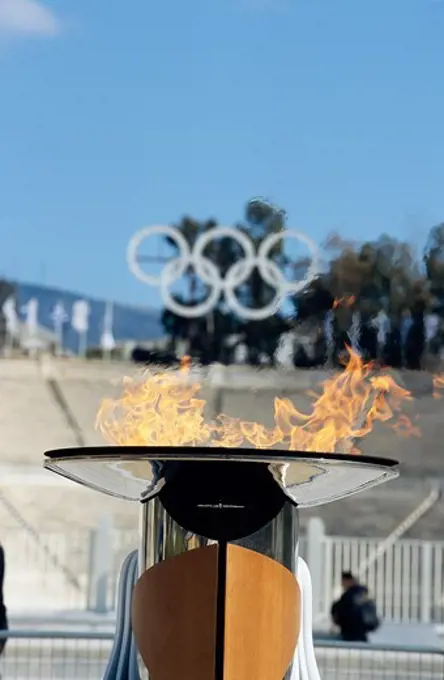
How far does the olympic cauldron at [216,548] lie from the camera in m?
4.70

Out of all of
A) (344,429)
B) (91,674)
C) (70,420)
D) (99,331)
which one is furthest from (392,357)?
(344,429)

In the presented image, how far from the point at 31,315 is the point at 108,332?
79.6 inches

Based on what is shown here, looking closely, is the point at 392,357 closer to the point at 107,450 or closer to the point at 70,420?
the point at 70,420

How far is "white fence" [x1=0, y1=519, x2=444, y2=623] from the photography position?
15523 mm

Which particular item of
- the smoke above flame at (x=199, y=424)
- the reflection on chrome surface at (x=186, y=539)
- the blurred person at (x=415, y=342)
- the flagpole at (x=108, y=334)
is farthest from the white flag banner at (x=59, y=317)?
the reflection on chrome surface at (x=186, y=539)

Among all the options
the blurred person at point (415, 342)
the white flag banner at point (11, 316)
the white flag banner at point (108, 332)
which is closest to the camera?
the blurred person at point (415, 342)

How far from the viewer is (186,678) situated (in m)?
4.75

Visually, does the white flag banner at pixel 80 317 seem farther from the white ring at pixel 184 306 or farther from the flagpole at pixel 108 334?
the white ring at pixel 184 306

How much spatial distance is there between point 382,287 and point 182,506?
2652cm

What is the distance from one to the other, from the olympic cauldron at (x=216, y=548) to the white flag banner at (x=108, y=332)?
90.2 feet

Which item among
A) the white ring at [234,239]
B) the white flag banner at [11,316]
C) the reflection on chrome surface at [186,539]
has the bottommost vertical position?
the reflection on chrome surface at [186,539]

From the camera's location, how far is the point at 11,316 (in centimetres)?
3234

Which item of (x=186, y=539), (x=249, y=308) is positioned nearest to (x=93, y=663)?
(x=186, y=539)

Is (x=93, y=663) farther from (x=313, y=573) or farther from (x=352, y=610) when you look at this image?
(x=313, y=573)
